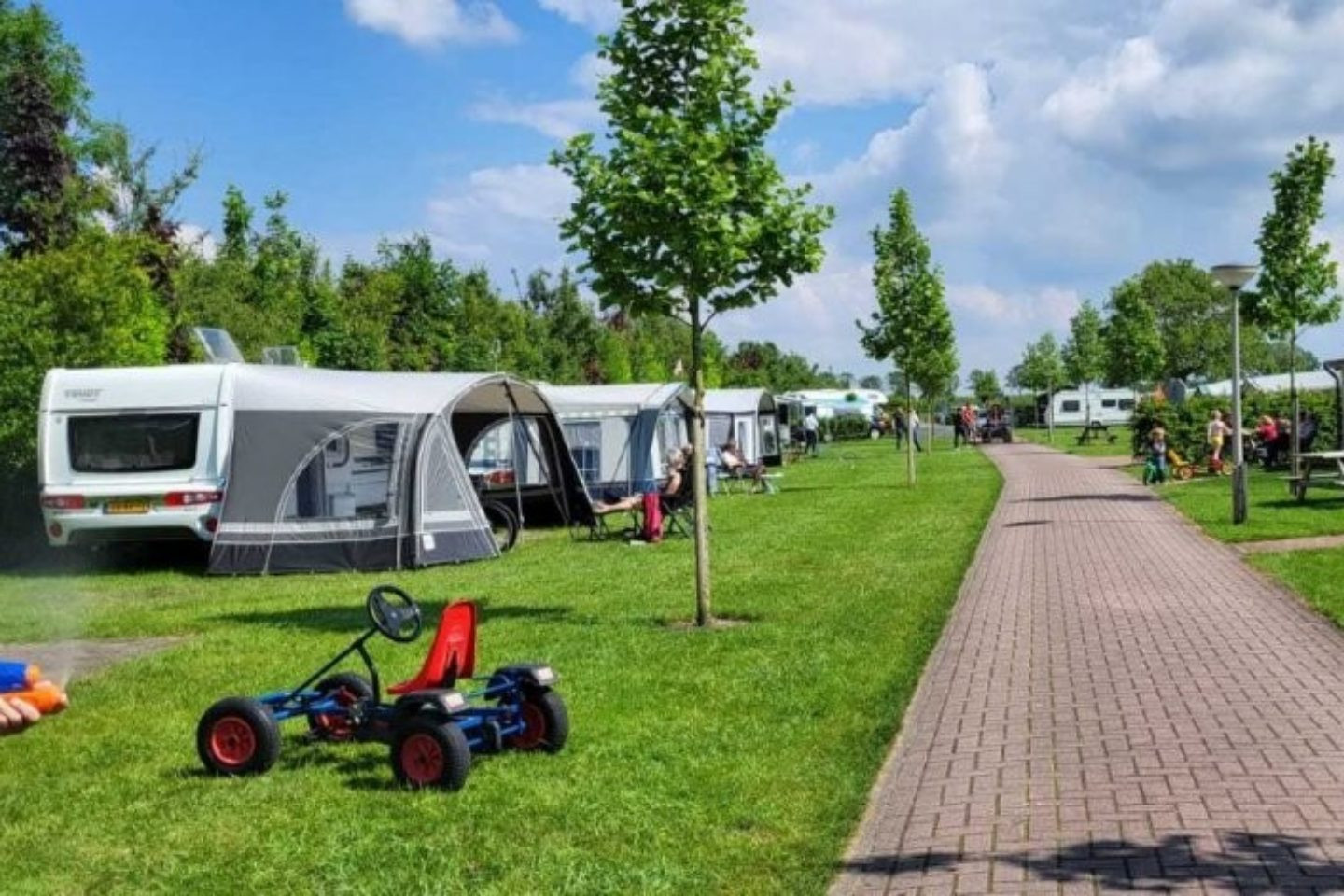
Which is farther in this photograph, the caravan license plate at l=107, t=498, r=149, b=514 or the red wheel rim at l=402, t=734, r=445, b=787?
the caravan license plate at l=107, t=498, r=149, b=514

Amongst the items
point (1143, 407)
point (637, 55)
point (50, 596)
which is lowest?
point (50, 596)

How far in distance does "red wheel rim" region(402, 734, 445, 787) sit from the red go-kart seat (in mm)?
460

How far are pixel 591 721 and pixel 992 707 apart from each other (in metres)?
2.28

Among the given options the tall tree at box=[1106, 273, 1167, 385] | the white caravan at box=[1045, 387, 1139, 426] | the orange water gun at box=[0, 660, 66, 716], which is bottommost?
the orange water gun at box=[0, 660, 66, 716]

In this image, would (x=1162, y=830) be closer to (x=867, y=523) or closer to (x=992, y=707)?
(x=992, y=707)

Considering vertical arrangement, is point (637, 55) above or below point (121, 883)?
above

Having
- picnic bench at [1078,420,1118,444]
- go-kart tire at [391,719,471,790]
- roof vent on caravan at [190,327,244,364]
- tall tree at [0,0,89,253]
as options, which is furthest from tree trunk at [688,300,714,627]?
picnic bench at [1078,420,1118,444]

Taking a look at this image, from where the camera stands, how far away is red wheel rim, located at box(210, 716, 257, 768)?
6516 mm

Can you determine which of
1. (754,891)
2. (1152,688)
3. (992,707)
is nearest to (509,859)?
(754,891)

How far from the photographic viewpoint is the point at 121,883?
5066mm

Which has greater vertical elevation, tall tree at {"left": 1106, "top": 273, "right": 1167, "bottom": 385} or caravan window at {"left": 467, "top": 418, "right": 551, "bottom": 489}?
tall tree at {"left": 1106, "top": 273, "right": 1167, "bottom": 385}

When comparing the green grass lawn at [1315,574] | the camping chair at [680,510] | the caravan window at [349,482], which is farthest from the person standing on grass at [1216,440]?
the caravan window at [349,482]

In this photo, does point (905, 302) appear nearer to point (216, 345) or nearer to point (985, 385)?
point (216, 345)

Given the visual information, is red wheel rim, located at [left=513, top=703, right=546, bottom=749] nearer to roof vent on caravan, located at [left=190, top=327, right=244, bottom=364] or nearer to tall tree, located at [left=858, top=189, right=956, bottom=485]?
roof vent on caravan, located at [left=190, top=327, right=244, bottom=364]
